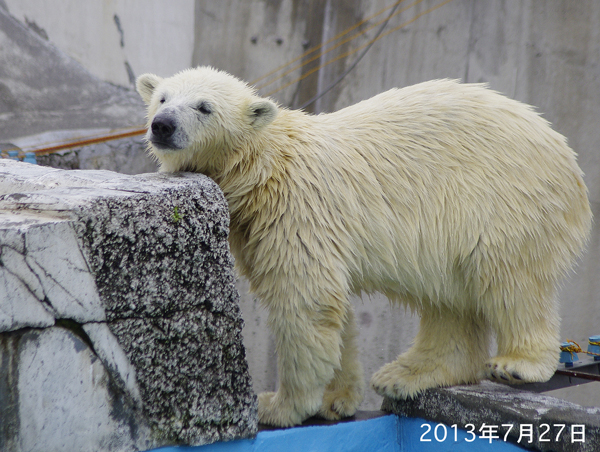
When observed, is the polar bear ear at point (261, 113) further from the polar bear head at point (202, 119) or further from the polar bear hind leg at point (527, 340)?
the polar bear hind leg at point (527, 340)

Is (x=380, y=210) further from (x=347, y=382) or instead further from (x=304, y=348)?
(x=347, y=382)

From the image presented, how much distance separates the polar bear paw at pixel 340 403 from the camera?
2.73 meters

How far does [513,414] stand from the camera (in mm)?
2264

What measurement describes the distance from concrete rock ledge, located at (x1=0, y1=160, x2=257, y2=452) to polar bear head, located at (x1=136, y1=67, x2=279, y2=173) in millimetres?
287

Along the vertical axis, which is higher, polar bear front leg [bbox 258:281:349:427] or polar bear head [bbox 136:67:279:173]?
polar bear head [bbox 136:67:279:173]

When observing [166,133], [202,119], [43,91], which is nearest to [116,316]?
[166,133]

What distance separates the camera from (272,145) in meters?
2.54

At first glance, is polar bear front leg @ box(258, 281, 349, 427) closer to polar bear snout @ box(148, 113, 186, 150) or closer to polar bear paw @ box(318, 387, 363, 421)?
polar bear paw @ box(318, 387, 363, 421)

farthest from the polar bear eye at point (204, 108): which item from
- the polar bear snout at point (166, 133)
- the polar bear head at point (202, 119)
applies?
the polar bear snout at point (166, 133)

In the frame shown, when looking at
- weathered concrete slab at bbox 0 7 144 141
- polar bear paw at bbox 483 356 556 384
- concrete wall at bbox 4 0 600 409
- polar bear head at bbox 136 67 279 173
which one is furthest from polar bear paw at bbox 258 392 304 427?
weathered concrete slab at bbox 0 7 144 141

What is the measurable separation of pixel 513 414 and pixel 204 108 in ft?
5.87

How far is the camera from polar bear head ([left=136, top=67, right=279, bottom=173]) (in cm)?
230

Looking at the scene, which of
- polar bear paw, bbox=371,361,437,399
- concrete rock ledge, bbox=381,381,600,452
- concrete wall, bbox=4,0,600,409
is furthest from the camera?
concrete wall, bbox=4,0,600,409

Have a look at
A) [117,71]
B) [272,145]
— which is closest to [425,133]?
[272,145]
